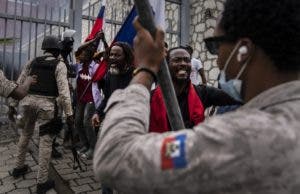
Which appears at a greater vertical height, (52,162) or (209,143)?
(209,143)

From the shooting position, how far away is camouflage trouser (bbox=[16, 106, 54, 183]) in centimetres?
441

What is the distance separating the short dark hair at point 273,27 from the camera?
1.00 metres

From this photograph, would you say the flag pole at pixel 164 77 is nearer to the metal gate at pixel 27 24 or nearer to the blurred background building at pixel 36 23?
the blurred background building at pixel 36 23

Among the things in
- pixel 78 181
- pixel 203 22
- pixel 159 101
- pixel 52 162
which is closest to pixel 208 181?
pixel 159 101

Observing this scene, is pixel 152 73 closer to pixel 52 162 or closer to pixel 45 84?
pixel 45 84

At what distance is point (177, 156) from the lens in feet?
3.03

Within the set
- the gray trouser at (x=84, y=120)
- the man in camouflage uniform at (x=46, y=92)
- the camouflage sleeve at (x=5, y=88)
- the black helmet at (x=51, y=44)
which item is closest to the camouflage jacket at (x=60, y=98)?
the man in camouflage uniform at (x=46, y=92)

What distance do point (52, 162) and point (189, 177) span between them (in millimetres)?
4647

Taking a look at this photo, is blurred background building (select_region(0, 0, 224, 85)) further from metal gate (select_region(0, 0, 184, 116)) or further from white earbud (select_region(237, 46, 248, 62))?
white earbud (select_region(237, 46, 248, 62))

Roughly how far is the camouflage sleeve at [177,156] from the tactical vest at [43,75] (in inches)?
150

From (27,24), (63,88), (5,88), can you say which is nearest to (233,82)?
(5,88)

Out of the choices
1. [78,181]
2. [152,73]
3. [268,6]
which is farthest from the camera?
[78,181]

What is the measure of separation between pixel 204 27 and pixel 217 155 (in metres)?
8.77

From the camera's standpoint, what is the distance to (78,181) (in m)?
4.61
